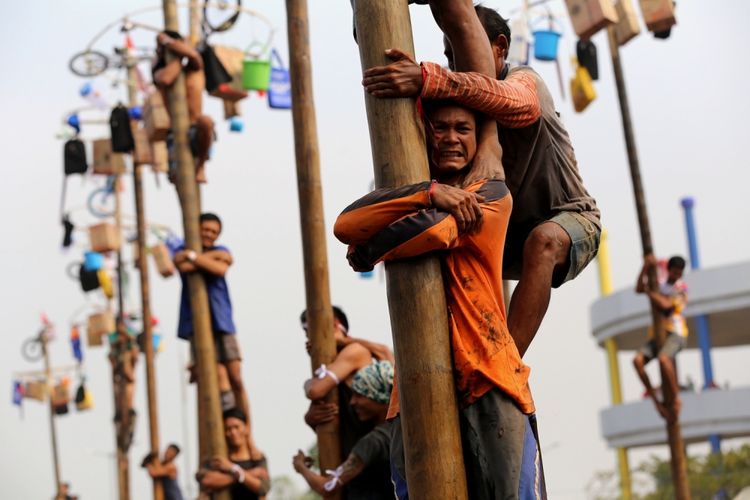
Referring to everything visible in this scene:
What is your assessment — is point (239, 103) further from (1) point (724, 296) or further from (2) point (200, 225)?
(1) point (724, 296)

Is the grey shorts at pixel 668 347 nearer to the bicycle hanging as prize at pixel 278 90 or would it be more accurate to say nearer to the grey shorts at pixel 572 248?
the bicycle hanging as prize at pixel 278 90

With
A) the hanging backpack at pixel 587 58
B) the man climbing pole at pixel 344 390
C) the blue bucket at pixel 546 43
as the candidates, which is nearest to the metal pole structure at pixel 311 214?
the man climbing pole at pixel 344 390

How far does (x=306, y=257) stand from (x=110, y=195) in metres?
17.7

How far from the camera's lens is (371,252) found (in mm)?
4188

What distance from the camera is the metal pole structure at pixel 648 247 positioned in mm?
15164

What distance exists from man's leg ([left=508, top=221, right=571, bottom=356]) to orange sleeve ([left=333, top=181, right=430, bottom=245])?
732mm

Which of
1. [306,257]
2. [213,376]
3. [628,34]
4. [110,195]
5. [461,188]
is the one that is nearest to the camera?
[461,188]

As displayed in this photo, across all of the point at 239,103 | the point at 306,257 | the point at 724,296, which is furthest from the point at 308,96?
the point at 724,296

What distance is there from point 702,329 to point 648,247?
19447mm

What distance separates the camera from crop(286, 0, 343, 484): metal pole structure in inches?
304

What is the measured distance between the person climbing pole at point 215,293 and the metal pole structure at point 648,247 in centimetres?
557

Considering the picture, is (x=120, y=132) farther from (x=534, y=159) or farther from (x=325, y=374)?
(x=534, y=159)

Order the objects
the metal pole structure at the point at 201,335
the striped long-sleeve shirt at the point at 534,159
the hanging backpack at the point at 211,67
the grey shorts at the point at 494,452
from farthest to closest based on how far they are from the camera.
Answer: the hanging backpack at the point at 211,67 → the metal pole structure at the point at 201,335 → the striped long-sleeve shirt at the point at 534,159 → the grey shorts at the point at 494,452

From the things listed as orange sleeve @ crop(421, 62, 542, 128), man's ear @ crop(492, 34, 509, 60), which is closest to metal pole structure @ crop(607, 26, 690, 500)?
man's ear @ crop(492, 34, 509, 60)
